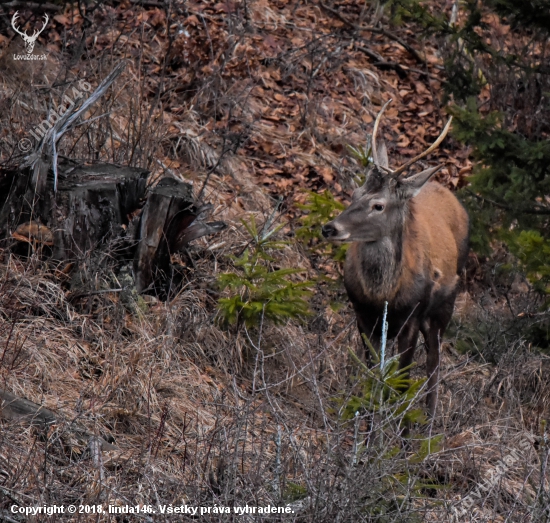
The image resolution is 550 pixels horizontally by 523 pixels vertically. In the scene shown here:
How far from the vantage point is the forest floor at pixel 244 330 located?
16.2 feet

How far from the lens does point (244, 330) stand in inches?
307

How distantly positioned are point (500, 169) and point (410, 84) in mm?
4871

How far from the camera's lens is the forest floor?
4.95m

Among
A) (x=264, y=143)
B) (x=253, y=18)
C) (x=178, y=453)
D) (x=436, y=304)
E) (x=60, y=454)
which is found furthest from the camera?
(x=253, y=18)

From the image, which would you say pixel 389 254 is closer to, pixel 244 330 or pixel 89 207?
pixel 244 330

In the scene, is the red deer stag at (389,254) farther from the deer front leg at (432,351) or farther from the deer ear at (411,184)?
the deer front leg at (432,351)

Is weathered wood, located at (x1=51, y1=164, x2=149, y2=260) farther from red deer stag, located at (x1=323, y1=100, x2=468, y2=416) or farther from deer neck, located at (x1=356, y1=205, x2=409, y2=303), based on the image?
deer neck, located at (x1=356, y1=205, x2=409, y2=303)

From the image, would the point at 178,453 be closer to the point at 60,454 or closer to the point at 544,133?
the point at 60,454

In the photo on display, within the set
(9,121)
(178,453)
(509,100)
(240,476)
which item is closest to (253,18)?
(509,100)

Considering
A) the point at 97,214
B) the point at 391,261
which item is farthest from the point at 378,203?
the point at 97,214

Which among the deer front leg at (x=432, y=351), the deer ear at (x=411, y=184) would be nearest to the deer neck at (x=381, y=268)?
the deer ear at (x=411, y=184)

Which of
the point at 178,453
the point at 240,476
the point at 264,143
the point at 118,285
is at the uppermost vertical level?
the point at 240,476

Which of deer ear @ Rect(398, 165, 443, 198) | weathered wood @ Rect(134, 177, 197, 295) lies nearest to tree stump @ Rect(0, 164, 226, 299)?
weathered wood @ Rect(134, 177, 197, 295)

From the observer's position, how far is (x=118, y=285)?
7.62m
